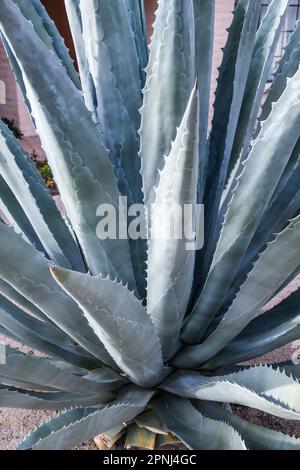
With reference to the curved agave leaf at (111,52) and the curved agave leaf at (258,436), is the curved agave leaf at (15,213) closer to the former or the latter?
the curved agave leaf at (111,52)

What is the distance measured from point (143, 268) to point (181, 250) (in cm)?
28

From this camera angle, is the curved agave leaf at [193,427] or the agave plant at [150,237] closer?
the agave plant at [150,237]

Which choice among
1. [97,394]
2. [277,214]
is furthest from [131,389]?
[277,214]

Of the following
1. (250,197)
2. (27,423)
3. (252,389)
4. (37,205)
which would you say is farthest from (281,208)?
(27,423)

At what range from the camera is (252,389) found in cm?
111

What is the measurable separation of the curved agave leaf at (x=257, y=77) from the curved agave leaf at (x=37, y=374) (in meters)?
0.68

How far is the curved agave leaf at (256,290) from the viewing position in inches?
40.6

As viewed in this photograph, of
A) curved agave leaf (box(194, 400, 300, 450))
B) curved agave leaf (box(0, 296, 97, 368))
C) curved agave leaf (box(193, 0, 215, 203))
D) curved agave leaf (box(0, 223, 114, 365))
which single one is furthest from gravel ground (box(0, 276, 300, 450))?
curved agave leaf (box(193, 0, 215, 203))

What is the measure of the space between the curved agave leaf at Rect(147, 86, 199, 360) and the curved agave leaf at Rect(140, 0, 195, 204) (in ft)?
0.65

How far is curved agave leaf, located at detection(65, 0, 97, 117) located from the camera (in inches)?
55.0

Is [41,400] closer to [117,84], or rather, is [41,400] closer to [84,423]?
[84,423]

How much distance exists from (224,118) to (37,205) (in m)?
0.54

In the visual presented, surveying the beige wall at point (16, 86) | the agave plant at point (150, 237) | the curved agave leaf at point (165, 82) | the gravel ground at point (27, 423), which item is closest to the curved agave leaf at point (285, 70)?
the agave plant at point (150, 237)

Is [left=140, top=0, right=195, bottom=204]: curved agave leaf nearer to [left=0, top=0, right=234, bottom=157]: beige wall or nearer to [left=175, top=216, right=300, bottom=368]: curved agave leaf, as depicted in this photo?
[left=175, top=216, right=300, bottom=368]: curved agave leaf
